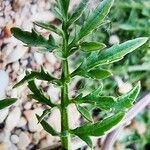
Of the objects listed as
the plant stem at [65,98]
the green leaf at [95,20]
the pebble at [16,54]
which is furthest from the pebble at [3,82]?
the green leaf at [95,20]

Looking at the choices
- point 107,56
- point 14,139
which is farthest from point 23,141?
point 107,56

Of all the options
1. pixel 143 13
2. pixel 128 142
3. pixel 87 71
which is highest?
pixel 143 13

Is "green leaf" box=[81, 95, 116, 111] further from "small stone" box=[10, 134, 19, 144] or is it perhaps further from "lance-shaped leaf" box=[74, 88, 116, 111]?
"small stone" box=[10, 134, 19, 144]

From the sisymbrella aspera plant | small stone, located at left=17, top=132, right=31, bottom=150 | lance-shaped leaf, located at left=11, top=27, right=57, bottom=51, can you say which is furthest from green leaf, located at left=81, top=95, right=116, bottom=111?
small stone, located at left=17, top=132, right=31, bottom=150

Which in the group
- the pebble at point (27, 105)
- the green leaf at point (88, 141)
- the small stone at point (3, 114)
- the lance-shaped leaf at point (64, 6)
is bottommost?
the green leaf at point (88, 141)

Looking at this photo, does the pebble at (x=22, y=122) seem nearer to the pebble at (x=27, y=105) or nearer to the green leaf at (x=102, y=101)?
the pebble at (x=27, y=105)

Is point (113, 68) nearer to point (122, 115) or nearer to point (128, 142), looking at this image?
point (128, 142)

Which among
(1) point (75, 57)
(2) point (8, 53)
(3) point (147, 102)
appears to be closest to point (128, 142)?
(3) point (147, 102)
